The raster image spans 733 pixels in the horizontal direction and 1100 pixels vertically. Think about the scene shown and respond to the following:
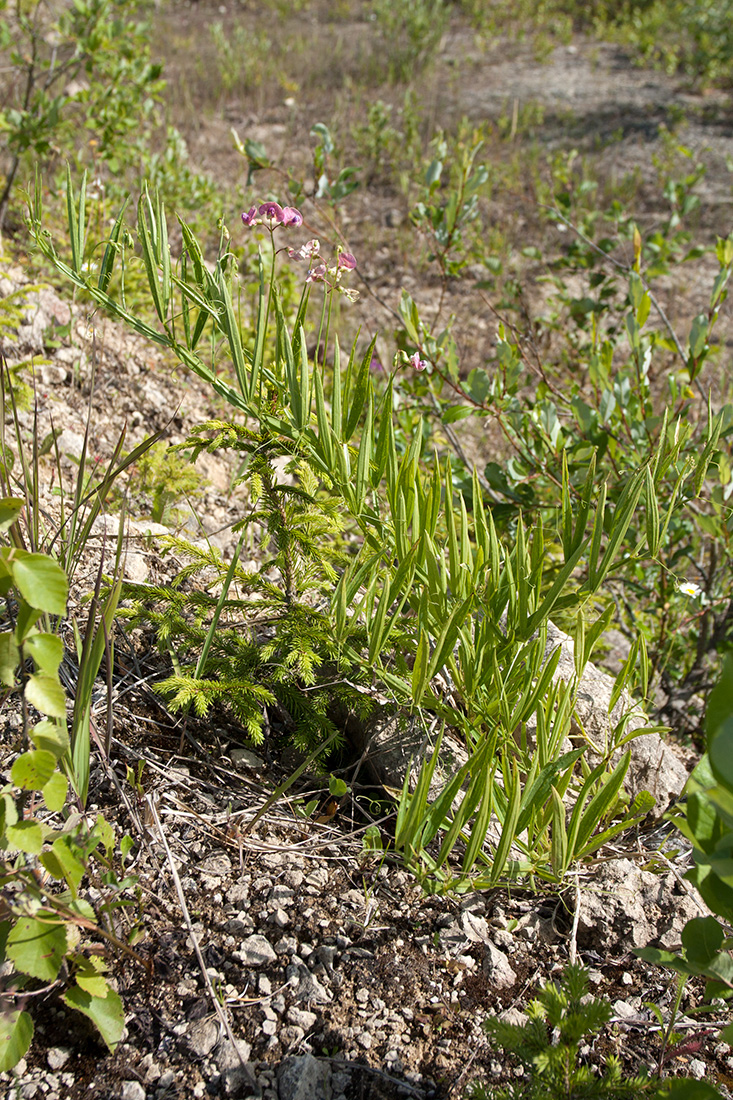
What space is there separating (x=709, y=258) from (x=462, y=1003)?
605 centimetres

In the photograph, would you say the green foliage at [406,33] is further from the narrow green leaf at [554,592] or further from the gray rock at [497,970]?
the gray rock at [497,970]

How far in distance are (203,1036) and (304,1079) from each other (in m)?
0.15

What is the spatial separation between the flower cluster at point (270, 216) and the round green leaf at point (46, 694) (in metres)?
0.83

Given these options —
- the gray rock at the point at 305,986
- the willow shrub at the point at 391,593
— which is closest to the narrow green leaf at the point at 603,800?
the willow shrub at the point at 391,593

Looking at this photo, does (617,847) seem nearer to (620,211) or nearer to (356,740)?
(356,740)

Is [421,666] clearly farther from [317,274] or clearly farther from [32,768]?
[317,274]

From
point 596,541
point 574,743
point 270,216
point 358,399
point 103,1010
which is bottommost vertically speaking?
point 574,743

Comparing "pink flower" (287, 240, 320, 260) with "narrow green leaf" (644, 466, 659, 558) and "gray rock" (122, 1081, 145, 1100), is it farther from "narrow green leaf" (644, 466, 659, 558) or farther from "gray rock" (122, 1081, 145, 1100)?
"gray rock" (122, 1081, 145, 1100)

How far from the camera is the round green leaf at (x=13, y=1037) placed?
3.18 ft

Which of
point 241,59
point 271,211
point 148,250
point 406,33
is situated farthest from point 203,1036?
point 406,33

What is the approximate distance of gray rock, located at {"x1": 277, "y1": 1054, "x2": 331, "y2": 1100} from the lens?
106cm

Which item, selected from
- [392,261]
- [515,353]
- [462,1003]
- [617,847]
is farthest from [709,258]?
[462,1003]

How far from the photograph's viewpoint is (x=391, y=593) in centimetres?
127

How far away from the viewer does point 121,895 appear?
1.23 meters
